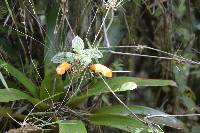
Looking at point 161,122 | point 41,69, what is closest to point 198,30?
point 161,122

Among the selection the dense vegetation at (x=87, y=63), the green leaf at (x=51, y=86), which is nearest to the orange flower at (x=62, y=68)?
the dense vegetation at (x=87, y=63)

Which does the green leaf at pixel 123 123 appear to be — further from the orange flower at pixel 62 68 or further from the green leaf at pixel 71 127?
the orange flower at pixel 62 68

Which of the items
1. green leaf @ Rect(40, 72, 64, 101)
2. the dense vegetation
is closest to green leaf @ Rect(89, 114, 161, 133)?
the dense vegetation

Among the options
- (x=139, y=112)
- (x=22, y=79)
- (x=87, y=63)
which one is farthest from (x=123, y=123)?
(x=22, y=79)

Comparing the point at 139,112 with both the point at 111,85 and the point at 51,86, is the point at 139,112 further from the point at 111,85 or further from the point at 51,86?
the point at 51,86

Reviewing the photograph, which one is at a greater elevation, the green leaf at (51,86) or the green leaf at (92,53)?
the green leaf at (92,53)

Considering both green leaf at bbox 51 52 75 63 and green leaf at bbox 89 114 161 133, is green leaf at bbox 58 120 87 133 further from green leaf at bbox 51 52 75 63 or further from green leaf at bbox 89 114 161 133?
green leaf at bbox 51 52 75 63

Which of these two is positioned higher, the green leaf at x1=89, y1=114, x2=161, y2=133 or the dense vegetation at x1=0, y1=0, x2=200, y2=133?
the dense vegetation at x1=0, y1=0, x2=200, y2=133
